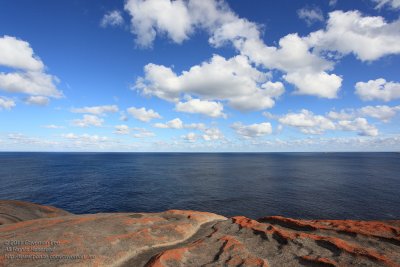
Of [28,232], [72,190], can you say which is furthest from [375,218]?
[72,190]

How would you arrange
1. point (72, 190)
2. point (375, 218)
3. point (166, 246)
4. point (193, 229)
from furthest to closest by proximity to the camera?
point (72, 190) → point (375, 218) → point (193, 229) → point (166, 246)

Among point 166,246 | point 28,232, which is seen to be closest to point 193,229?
point 166,246

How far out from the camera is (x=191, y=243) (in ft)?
75.7

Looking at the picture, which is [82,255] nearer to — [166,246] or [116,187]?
[166,246]

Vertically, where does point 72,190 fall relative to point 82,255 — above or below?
below

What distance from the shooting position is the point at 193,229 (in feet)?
91.2

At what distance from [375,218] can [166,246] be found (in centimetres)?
5253

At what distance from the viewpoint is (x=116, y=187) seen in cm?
8756

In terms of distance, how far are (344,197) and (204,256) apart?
66.7 m

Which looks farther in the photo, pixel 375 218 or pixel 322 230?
pixel 375 218

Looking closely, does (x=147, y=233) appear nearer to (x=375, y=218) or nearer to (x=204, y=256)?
(x=204, y=256)

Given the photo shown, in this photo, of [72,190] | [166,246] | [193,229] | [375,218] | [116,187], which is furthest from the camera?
[116,187]

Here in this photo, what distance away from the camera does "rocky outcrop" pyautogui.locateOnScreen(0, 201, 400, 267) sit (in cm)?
1811

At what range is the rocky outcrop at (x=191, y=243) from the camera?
18109 mm
